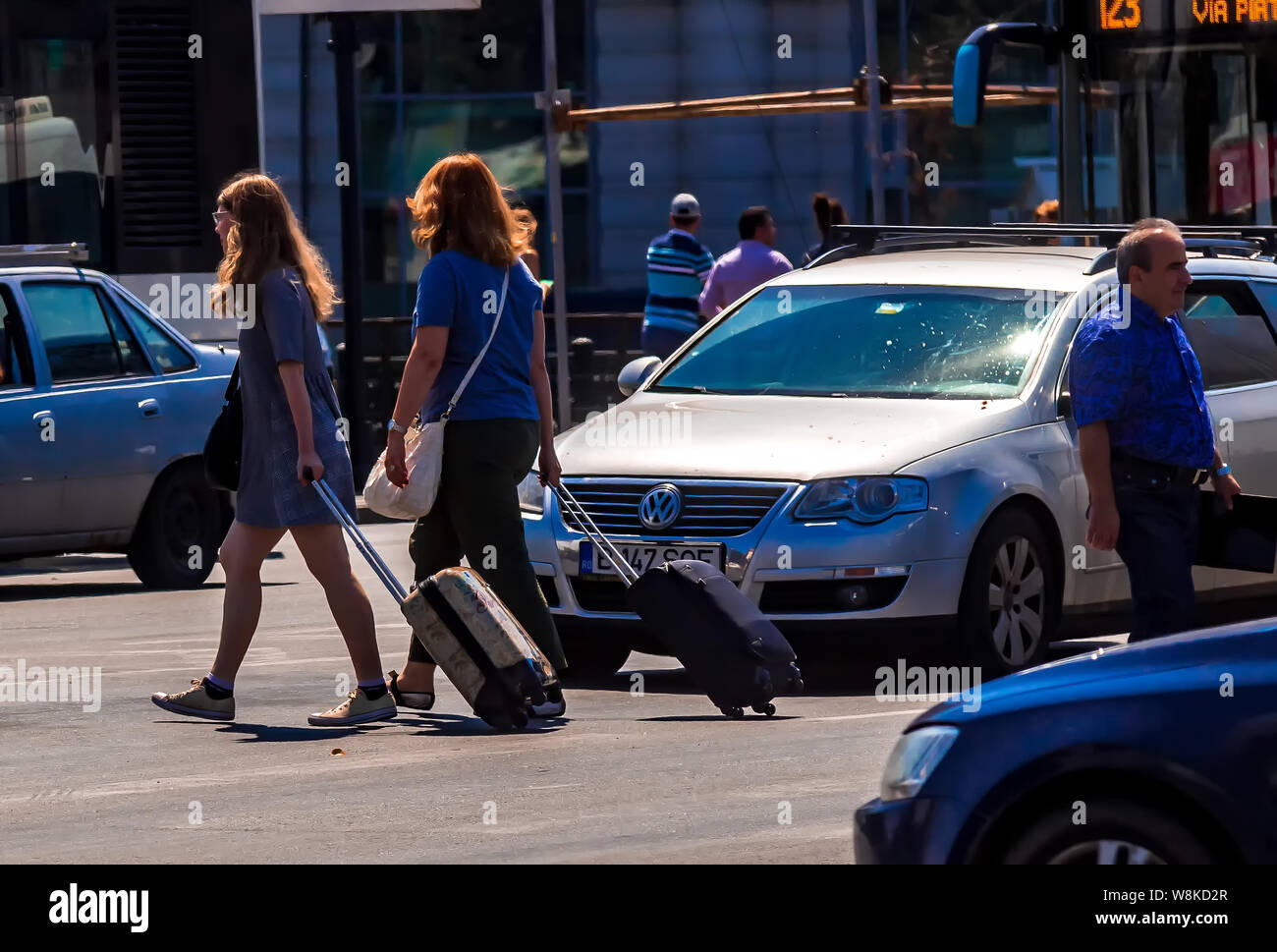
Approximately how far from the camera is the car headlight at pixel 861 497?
29.5ft

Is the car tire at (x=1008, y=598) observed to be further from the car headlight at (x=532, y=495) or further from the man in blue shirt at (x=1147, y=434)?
the car headlight at (x=532, y=495)

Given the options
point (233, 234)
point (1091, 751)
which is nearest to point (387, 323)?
point (233, 234)

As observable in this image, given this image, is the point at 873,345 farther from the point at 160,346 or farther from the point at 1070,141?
the point at 1070,141

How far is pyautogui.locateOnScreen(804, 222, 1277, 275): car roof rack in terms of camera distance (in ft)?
35.9

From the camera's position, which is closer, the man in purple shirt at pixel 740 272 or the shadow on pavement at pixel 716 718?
the shadow on pavement at pixel 716 718

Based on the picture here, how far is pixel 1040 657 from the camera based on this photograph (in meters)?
9.40

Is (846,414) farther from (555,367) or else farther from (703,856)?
(555,367)

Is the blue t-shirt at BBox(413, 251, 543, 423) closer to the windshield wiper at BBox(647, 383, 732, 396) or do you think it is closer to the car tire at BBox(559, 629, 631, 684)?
the car tire at BBox(559, 629, 631, 684)

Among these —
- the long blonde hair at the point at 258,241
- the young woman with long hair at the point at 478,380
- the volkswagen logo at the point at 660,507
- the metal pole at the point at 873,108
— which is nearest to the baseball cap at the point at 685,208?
the metal pole at the point at 873,108

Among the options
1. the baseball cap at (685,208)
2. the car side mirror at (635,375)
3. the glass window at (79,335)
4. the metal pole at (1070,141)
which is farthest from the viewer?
the baseball cap at (685,208)

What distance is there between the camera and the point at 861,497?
9.00m

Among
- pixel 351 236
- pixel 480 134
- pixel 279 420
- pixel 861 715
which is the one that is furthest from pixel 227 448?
pixel 480 134

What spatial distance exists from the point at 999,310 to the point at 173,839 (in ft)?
14.9

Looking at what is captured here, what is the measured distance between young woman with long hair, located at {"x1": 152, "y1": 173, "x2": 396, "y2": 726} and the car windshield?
2.20 m
